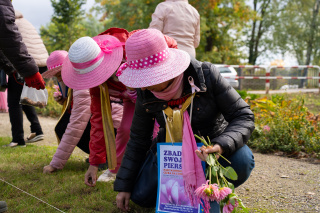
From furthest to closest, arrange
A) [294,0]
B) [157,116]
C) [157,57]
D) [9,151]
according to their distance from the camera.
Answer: [294,0], [9,151], [157,116], [157,57]

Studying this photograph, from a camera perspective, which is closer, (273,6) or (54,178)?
(54,178)

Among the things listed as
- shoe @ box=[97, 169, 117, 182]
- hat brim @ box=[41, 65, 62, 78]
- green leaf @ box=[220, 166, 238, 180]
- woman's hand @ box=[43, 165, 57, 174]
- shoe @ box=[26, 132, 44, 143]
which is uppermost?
hat brim @ box=[41, 65, 62, 78]

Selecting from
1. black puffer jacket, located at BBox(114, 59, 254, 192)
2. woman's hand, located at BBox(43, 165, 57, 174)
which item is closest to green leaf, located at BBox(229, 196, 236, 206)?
black puffer jacket, located at BBox(114, 59, 254, 192)

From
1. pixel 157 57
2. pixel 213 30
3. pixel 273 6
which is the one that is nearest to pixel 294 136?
pixel 157 57

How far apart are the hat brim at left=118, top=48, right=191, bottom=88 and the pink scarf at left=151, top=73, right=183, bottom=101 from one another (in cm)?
13

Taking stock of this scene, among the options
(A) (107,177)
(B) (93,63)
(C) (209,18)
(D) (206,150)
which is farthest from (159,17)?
(C) (209,18)

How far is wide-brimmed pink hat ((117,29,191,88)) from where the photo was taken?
1907mm

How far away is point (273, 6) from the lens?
1114 inches

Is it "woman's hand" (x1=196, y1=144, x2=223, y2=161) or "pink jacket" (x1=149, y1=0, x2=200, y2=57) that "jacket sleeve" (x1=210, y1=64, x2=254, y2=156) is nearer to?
"woman's hand" (x1=196, y1=144, x2=223, y2=161)

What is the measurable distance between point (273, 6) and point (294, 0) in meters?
1.66

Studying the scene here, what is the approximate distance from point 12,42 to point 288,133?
10.8ft

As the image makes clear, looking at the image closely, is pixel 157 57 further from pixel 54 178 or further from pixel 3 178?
pixel 3 178

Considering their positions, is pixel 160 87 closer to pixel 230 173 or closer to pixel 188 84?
pixel 188 84

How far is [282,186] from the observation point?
115 inches
